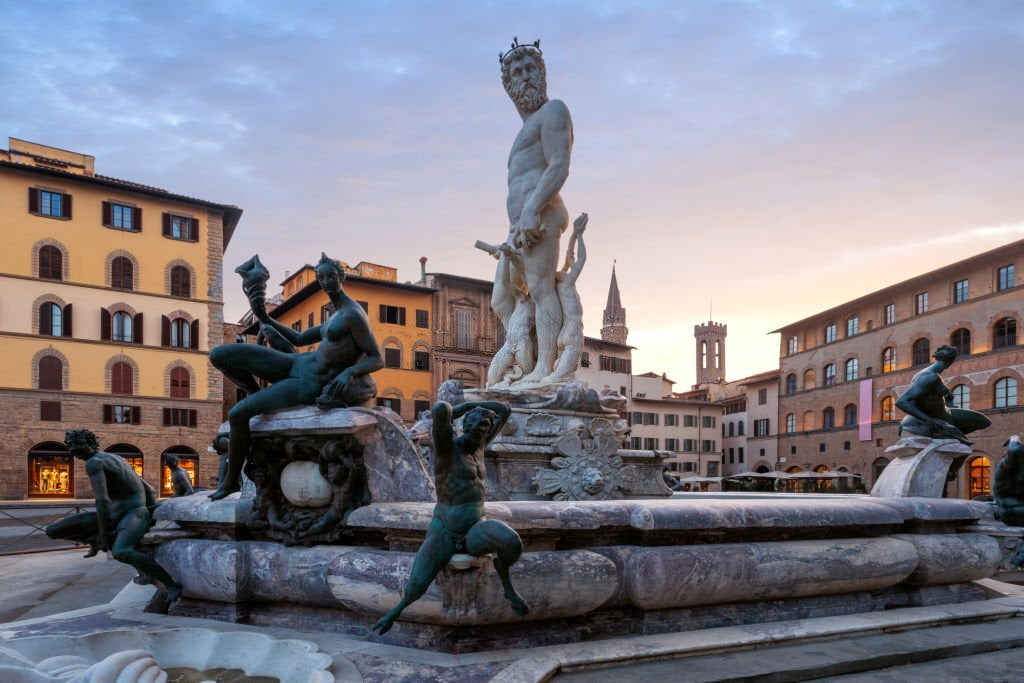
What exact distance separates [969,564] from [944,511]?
0.39 m

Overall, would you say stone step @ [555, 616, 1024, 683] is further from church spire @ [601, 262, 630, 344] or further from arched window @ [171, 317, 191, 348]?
church spire @ [601, 262, 630, 344]

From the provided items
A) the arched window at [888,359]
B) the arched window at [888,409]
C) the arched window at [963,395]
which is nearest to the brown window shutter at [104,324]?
the arched window at [963,395]

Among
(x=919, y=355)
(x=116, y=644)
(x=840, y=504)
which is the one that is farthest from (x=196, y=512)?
(x=919, y=355)

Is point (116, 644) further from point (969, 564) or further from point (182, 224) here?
point (182, 224)

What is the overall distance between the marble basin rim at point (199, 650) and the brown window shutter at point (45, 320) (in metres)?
35.8

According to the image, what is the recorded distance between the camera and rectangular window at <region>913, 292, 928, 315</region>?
140ft

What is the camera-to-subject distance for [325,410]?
441cm

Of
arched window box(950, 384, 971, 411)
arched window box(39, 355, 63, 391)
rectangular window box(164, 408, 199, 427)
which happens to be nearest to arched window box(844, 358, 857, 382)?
arched window box(950, 384, 971, 411)

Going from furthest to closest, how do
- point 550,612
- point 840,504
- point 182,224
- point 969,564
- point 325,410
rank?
point 182,224
point 969,564
point 840,504
point 325,410
point 550,612

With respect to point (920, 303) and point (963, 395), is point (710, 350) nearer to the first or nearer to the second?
point (920, 303)

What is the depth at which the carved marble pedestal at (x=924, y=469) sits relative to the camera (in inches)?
240

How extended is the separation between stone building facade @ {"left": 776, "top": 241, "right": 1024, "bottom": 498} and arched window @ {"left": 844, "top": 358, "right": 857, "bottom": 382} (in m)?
0.08

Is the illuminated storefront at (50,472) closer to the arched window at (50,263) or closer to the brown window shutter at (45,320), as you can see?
the brown window shutter at (45,320)

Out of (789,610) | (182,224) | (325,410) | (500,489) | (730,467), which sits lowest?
(730,467)
